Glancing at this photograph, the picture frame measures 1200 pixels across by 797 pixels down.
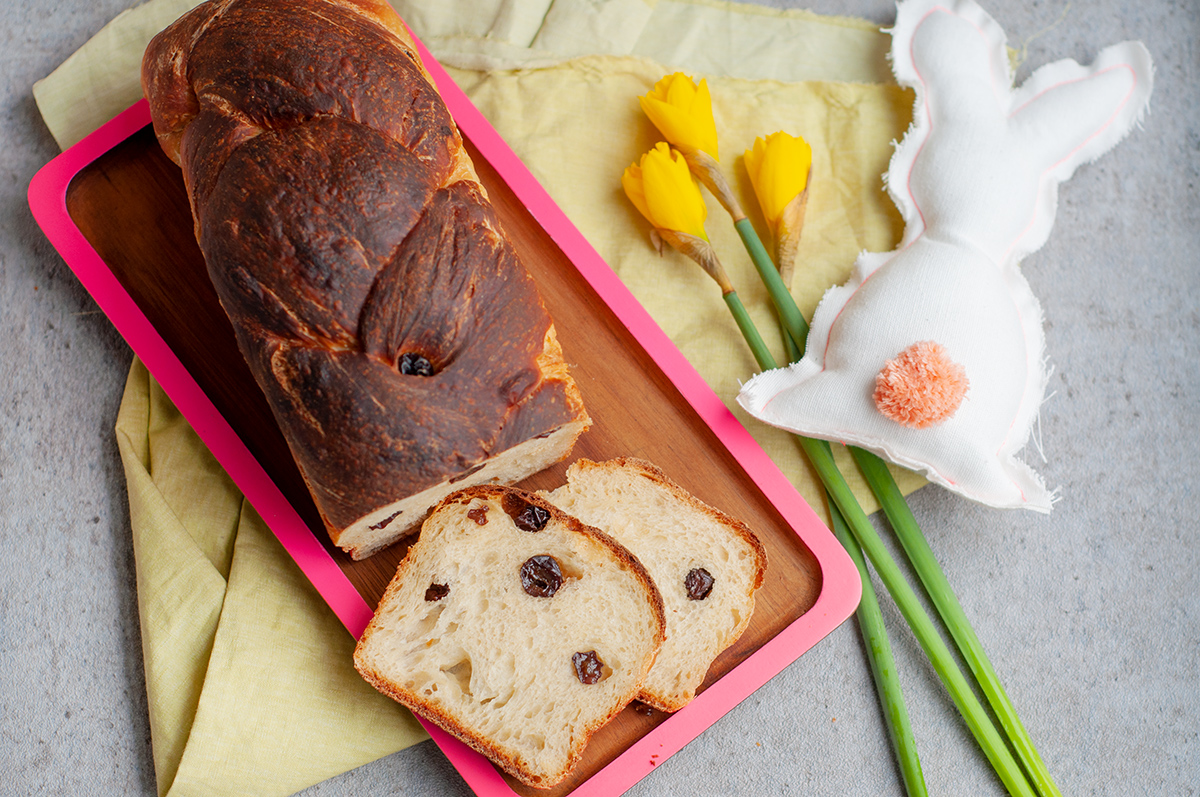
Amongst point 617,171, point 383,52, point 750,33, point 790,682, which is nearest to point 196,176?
point 383,52

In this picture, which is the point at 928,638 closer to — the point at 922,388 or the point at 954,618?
the point at 954,618

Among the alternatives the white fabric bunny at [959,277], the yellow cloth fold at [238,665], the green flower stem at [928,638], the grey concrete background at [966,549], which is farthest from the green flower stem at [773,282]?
the yellow cloth fold at [238,665]

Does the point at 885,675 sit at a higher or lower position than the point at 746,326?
lower

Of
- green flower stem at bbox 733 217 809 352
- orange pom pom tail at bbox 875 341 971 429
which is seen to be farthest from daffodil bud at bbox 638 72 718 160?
orange pom pom tail at bbox 875 341 971 429

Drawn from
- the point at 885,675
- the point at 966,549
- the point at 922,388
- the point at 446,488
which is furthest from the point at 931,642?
the point at 446,488

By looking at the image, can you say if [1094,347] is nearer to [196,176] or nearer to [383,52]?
[383,52]

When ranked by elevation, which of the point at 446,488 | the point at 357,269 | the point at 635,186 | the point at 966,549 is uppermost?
the point at 357,269
